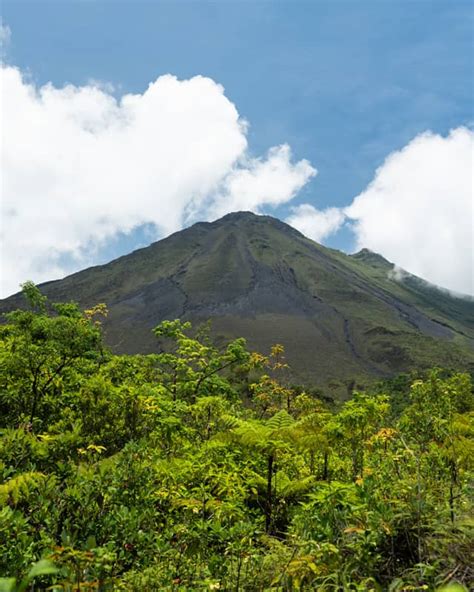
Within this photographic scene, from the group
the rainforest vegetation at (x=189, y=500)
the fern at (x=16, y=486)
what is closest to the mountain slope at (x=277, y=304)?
the rainforest vegetation at (x=189, y=500)

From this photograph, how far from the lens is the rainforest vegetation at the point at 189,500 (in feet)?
8.36

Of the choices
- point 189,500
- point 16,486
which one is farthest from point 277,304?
point 16,486

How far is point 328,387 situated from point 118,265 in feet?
364

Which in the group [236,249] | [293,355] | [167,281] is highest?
[236,249]

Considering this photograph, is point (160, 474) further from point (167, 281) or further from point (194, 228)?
point (194, 228)

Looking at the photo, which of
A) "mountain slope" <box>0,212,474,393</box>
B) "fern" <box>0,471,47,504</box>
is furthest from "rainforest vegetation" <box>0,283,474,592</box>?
"mountain slope" <box>0,212,474,393</box>

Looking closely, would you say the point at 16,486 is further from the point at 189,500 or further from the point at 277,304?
the point at 277,304

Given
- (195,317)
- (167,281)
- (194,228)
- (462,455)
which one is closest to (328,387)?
(195,317)

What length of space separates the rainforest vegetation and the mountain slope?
69176 mm

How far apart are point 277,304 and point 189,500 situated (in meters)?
123

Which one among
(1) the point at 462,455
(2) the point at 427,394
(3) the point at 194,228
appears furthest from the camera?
(3) the point at 194,228

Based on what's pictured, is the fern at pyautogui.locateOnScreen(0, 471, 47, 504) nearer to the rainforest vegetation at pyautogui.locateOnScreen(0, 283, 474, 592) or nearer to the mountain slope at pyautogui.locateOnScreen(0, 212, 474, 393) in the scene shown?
the rainforest vegetation at pyautogui.locateOnScreen(0, 283, 474, 592)

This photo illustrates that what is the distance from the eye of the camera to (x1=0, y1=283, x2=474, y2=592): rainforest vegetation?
255cm

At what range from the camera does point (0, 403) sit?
6.95m
